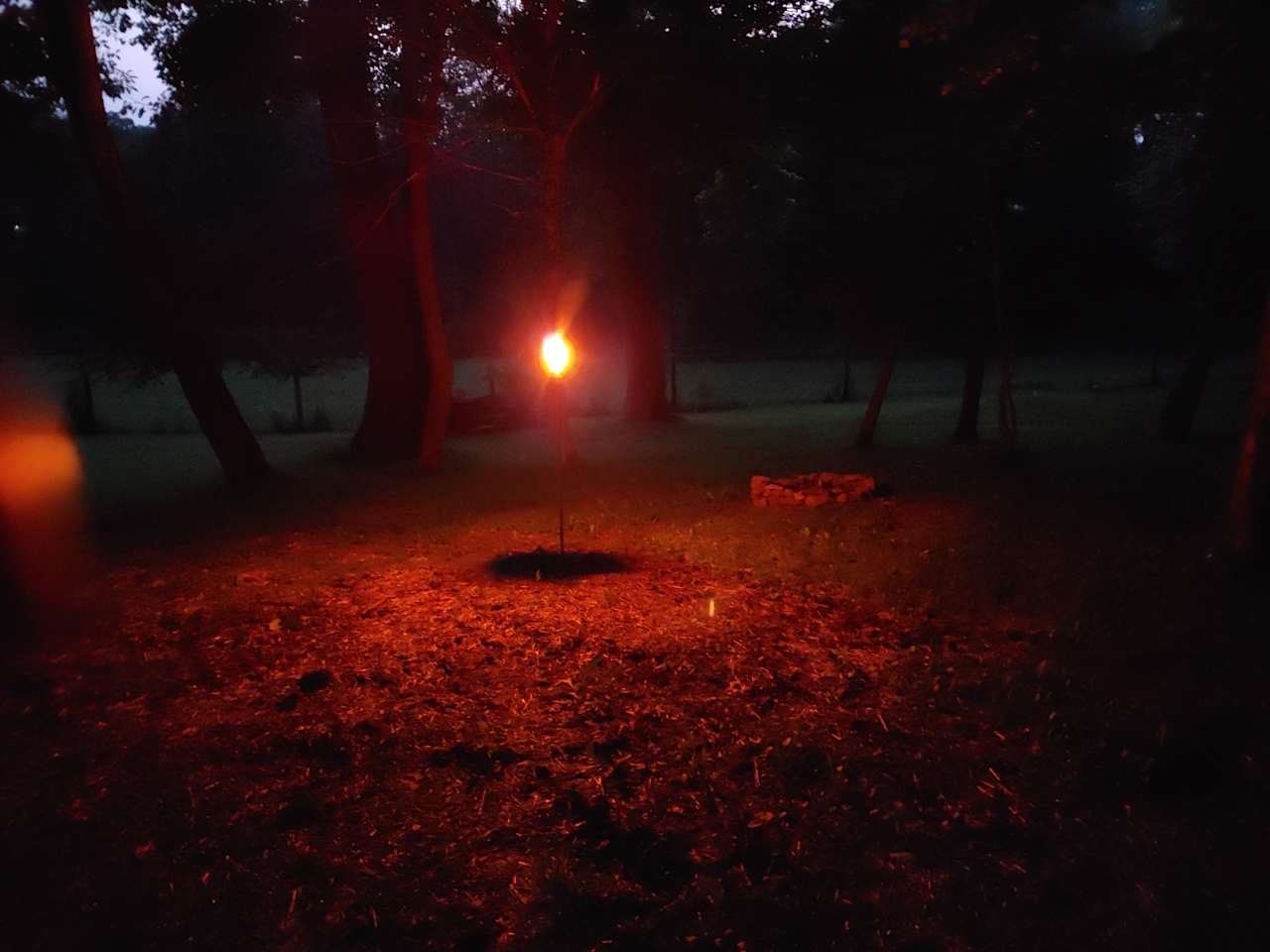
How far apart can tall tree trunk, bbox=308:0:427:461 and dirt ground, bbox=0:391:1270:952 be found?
6.33 metres

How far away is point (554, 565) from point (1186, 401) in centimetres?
1247

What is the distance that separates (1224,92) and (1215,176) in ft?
17.0

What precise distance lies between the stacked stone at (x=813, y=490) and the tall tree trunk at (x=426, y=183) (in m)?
4.96

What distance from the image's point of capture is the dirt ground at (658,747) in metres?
3.25

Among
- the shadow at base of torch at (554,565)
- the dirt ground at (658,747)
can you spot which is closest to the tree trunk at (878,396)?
the dirt ground at (658,747)

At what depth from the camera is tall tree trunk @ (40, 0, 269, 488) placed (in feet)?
33.9

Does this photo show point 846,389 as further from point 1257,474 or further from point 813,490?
point 1257,474

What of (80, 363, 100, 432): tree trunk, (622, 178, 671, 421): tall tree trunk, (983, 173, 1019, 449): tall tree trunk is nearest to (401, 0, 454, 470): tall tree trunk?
(983, 173, 1019, 449): tall tree trunk

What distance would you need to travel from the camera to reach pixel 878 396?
1538 cm

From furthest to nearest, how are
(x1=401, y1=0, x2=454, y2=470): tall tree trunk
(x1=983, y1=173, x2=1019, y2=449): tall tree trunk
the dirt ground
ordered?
(x1=983, y1=173, x2=1019, y2=449): tall tree trunk → (x1=401, y1=0, x2=454, y2=470): tall tree trunk → the dirt ground

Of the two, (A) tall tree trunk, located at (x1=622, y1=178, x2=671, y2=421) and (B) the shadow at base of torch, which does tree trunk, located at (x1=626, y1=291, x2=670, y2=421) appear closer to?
(A) tall tree trunk, located at (x1=622, y1=178, x2=671, y2=421)

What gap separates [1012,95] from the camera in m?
Answer: 11.3

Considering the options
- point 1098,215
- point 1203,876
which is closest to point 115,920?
point 1203,876

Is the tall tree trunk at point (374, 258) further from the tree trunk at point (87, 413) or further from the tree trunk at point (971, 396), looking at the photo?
the tree trunk at point (971, 396)
